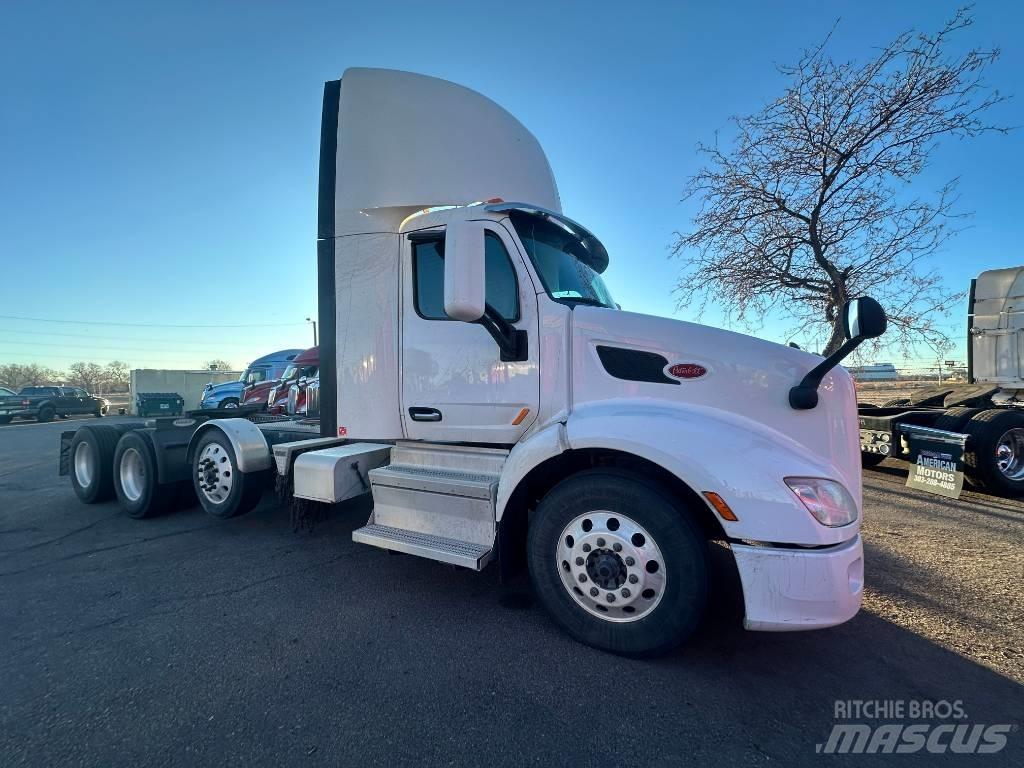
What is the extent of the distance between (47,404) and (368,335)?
112 ft

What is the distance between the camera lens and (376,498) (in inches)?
139

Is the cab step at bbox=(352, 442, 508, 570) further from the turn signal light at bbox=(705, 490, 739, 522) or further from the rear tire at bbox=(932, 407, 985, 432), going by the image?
the rear tire at bbox=(932, 407, 985, 432)

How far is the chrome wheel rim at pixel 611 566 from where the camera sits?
2.50m

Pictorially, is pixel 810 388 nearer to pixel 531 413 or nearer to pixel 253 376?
pixel 531 413

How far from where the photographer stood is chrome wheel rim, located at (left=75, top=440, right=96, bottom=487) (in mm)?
6016

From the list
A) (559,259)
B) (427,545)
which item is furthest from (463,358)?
(427,545)

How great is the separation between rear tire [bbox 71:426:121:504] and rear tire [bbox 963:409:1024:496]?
10.5 metres

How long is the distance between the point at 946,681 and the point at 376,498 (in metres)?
3.46

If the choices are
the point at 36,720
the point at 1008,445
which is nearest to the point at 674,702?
the point at 36,720

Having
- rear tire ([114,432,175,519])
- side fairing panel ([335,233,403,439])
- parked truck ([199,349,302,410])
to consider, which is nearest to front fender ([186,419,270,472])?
rear tire ([114,432,175,519])

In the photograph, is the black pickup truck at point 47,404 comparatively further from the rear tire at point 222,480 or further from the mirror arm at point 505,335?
the mirror arm at point 505,335

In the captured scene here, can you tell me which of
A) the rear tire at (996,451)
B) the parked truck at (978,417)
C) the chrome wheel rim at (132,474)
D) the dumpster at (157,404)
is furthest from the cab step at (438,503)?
the dumpster at (157,404)

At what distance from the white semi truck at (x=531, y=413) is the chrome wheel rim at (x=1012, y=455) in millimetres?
5137

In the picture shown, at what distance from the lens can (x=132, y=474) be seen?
559 cm
